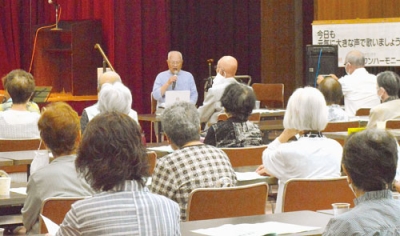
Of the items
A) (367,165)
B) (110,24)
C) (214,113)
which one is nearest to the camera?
(367,165)

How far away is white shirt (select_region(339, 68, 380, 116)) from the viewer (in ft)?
32.2

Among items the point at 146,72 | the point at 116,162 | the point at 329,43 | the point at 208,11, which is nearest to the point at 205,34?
the point at 208,11

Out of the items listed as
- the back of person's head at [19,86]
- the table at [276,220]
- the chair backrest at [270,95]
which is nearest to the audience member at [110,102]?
the back of person's head at [19,86]

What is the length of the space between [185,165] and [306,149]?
0.82m

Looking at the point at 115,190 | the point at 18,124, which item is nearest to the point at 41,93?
the point at 18,124

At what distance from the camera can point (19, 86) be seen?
21.7 ft

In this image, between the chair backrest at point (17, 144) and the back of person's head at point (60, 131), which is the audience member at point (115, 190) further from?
the chair backrest at point (17, 144)

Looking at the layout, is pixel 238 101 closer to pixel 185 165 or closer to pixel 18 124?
pixel 185 165

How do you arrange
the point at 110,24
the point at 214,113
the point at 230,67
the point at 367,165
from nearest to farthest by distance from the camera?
the point at 367,165 → the point at 214,113 → the point at 230,67 → the point at 110,24

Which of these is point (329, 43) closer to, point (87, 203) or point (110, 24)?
point (110, 24)

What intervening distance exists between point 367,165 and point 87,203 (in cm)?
85

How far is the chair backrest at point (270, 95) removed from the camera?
435 inches

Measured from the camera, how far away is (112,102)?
6047 mm

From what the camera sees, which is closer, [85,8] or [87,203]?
[87,203]
